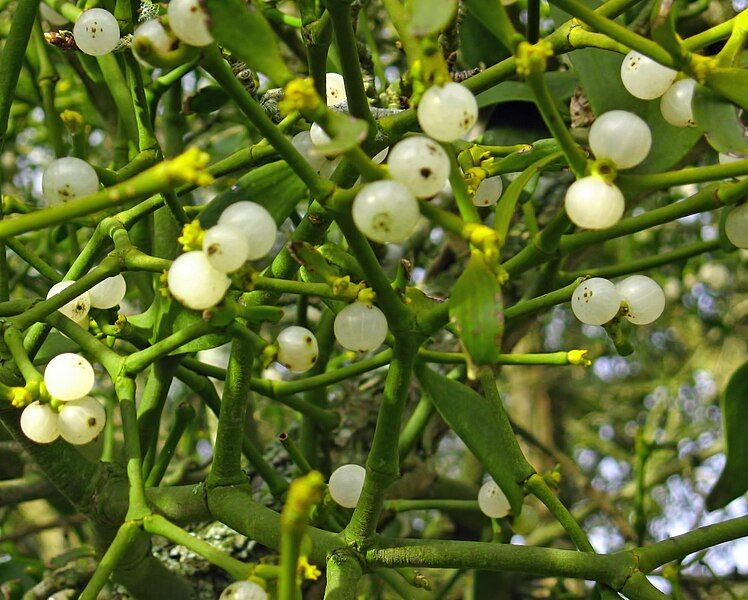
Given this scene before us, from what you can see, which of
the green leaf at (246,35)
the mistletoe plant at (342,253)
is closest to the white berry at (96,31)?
the mistletoe plant at (342,253)

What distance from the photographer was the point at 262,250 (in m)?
0.47

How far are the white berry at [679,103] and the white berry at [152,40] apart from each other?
301 millimetres

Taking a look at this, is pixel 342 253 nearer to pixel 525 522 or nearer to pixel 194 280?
pixel 194 280

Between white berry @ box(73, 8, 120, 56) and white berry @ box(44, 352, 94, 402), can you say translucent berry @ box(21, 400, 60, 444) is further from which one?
white berry @ box(73, 8, 120, 56)

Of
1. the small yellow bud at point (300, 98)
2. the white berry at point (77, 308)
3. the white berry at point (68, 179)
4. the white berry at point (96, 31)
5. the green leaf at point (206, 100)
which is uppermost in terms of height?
the green leaf at point (206, 100)

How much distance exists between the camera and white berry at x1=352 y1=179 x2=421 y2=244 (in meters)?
0.42

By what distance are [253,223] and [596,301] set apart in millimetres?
238

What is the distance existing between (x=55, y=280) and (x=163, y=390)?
0.41 ft

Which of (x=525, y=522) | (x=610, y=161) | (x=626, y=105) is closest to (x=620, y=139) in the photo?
(x=610, y=161)

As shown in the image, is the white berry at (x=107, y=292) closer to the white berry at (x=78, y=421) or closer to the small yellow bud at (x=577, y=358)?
the white berry at (x=78, y=421)

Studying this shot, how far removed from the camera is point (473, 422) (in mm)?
519

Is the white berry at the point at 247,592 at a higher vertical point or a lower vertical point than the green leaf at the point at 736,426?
lower

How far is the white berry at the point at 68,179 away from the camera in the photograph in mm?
583

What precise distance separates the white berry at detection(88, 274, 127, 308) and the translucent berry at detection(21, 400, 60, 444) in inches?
3.9
